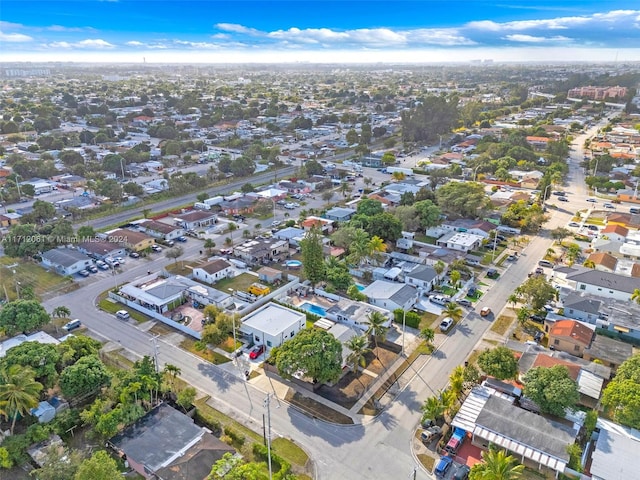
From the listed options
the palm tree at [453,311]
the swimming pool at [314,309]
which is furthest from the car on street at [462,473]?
the swimming pool at [314,309]

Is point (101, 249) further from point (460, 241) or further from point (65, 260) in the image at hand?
point (460, 241)

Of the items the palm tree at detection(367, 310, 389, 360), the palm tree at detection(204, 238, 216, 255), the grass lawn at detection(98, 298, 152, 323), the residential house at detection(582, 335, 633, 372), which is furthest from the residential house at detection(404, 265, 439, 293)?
the grass lawn at detection(98, 298, 152, 323)

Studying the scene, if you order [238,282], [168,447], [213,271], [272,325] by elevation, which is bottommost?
[238,282]

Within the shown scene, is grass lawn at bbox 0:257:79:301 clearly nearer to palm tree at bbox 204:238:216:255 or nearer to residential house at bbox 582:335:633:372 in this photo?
palm tree at bbox 204:238:216:255

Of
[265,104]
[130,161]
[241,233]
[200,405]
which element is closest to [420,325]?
[200,405]

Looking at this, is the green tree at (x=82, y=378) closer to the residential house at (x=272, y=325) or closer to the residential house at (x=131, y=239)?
the residential house at (x=272, y=325)

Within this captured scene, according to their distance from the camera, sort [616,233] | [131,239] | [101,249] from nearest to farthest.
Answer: [101,249] → [131,239] → [616,233]

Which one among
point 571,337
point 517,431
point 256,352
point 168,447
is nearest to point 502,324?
point 571,337
